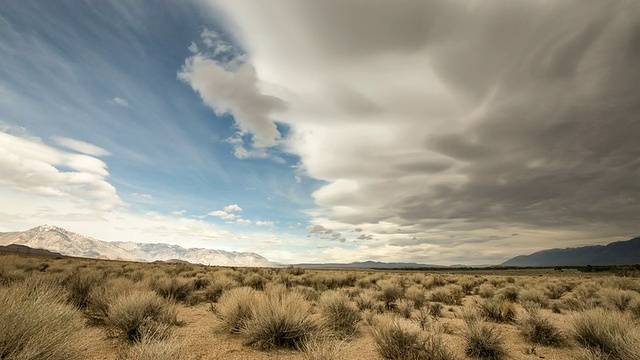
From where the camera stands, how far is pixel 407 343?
6930mm

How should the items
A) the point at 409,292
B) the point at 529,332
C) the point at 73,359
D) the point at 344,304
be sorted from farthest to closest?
the point at 409,292 → the point at 344,304 → the point at 529,332 → the point at 73,359

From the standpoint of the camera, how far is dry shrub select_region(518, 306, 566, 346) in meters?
8.44

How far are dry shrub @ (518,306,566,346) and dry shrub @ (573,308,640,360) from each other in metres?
0.45

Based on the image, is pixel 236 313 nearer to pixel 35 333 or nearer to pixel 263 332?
pixel 263 332

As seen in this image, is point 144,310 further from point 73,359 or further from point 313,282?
point 313,282

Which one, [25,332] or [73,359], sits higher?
[25,332]

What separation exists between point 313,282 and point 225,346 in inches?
596

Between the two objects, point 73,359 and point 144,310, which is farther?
point 144,310

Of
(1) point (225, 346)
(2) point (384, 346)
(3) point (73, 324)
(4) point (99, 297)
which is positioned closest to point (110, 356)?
(3) point (73, 324)

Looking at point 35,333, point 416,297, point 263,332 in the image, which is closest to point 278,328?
point 263,332

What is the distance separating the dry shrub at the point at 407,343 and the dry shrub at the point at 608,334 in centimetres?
322

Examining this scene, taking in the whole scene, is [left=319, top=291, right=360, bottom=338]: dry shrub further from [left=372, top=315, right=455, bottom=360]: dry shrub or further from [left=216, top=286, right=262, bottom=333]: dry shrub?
[left=216, top=286, right=262, bottom=333]: dry shrub

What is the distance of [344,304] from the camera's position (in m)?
10.2

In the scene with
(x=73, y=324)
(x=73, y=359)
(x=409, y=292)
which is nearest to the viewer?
(x=73, y=359)
